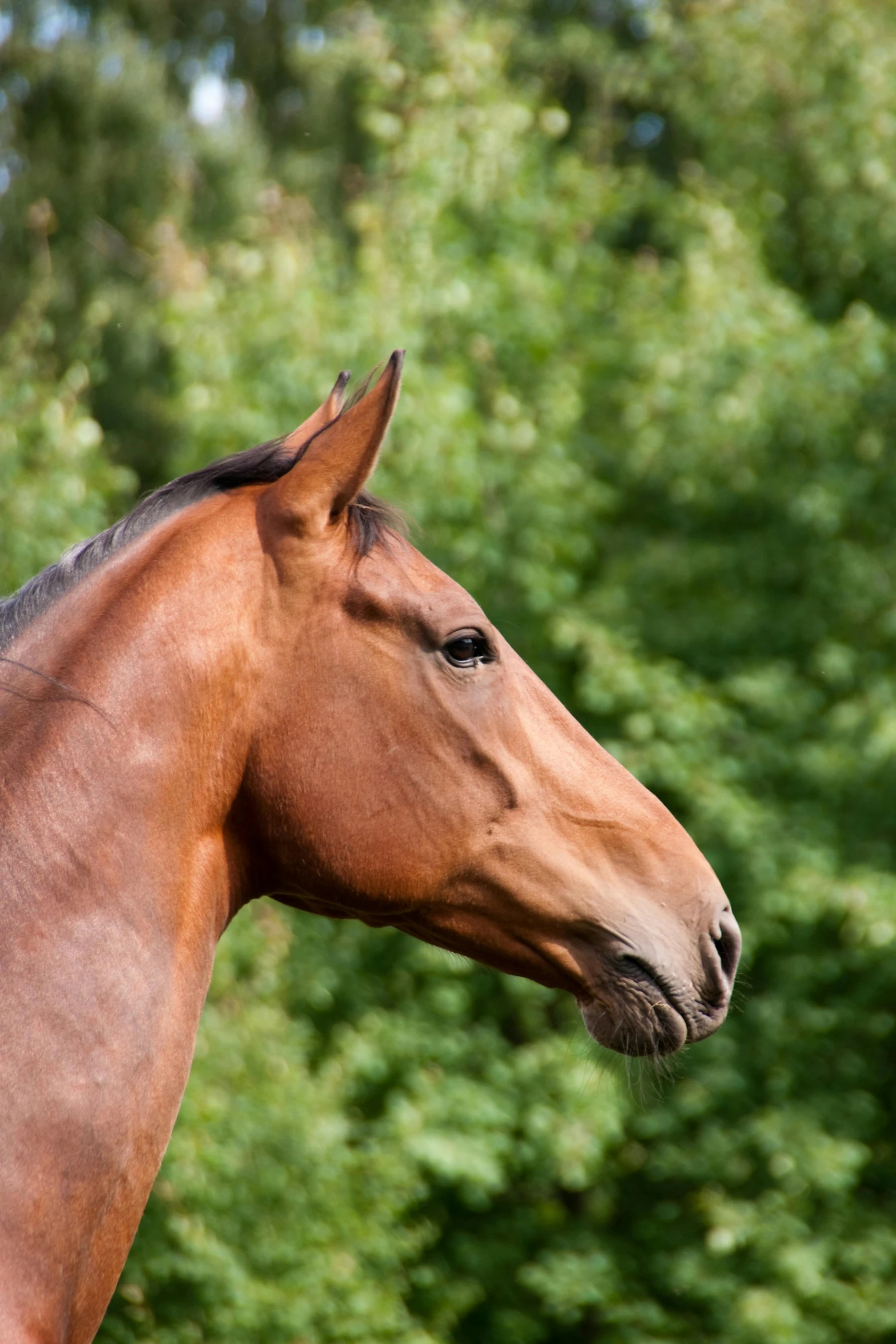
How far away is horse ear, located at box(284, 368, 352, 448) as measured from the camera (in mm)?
2273

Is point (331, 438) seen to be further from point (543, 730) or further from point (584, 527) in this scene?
point (584, 527)

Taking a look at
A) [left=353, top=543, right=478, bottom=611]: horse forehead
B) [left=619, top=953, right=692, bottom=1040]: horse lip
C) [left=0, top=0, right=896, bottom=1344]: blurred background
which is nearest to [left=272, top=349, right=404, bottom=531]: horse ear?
[left=353, top=543, right=478, bottom=611]: horse forehead

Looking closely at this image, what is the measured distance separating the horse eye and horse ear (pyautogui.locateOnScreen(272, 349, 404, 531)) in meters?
0.29

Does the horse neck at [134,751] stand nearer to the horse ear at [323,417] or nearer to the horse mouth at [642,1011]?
the horse ear at [323,417]

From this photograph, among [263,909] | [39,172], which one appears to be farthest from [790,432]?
[39,172]

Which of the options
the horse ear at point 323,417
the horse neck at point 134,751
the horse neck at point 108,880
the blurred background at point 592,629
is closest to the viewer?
the horse neck at point 108,880

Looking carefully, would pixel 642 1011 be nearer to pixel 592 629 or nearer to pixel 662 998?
pixel 662 998

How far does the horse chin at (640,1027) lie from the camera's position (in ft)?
7.20

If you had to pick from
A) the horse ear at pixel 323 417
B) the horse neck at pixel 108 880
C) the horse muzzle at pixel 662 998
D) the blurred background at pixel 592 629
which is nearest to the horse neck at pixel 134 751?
the horse neck at pixel 108 880

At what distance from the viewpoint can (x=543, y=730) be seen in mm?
2242

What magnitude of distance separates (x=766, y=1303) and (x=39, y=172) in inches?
464

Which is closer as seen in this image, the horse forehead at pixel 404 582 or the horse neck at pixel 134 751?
the horse neck at pixel 134 751

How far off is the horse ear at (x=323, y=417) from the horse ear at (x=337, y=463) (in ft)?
0.62

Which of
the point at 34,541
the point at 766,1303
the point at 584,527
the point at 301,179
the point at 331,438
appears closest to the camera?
the point at 331,438
